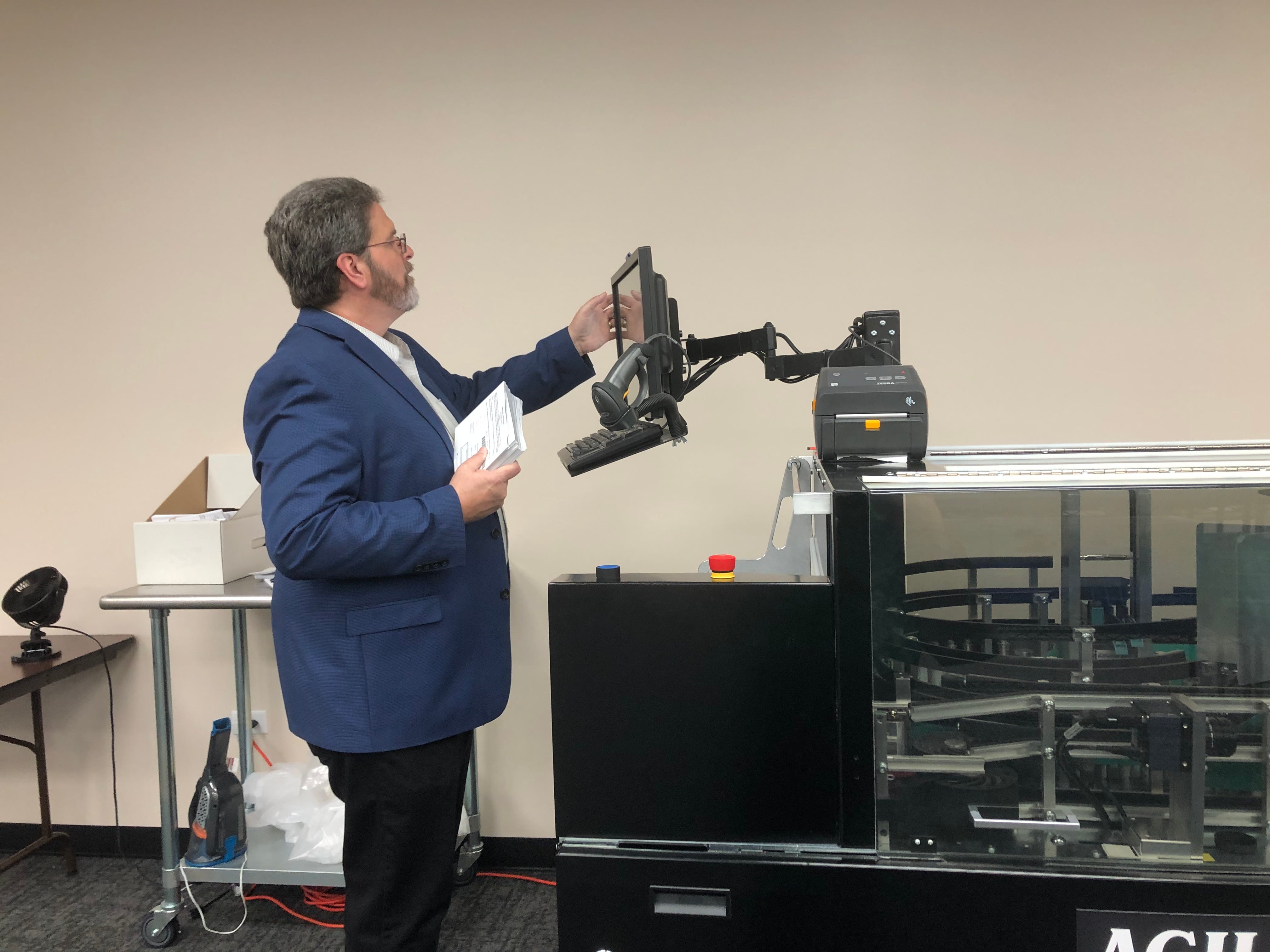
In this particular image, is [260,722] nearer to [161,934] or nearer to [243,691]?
[243,691]

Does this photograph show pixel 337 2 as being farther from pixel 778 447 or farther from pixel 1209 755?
pixel 1209 755

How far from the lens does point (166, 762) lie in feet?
6.81

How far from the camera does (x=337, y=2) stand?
2312mm

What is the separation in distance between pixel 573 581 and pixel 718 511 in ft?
4.38

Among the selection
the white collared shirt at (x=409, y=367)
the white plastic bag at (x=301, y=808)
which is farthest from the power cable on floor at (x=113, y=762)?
the white collared shirt at (x=409, y=367)

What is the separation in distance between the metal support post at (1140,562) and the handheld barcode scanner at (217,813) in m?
2.10

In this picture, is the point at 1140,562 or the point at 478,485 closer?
the point at 1140,562

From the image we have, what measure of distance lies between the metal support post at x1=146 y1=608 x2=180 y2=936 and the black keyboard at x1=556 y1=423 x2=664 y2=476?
1476 mm

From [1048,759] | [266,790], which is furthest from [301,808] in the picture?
[1048,759]

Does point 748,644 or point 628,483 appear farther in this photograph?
point 628,483

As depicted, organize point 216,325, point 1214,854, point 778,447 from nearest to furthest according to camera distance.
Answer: point 1214,854
point 778,447
point 216,325

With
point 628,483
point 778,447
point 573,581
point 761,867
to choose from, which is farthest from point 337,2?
point 761,867

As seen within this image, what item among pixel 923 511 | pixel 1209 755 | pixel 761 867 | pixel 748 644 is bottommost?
pixel 761 867

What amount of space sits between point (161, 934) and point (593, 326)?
1824mm
